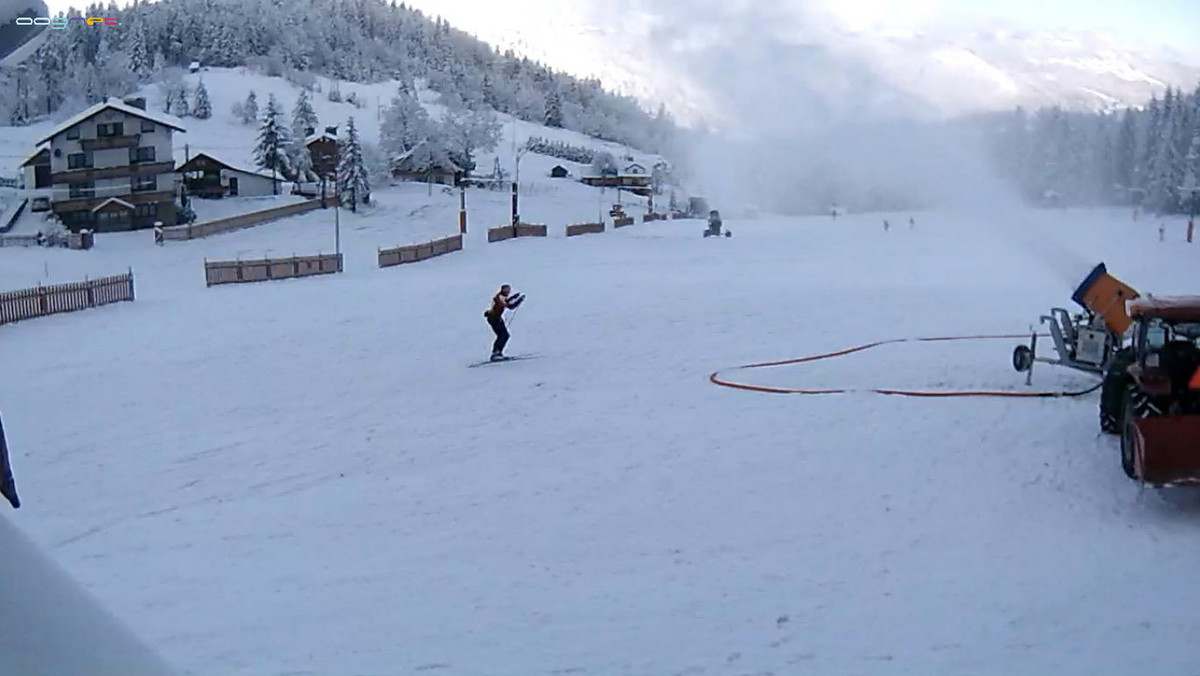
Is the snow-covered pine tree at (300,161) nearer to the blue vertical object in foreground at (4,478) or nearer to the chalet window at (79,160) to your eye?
the chalet window at (79,160)

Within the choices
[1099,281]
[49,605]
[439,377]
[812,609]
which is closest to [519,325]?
[439,377]

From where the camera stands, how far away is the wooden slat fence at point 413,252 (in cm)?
4903

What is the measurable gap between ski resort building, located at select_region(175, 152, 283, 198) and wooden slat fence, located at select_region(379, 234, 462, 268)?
38.7 metres

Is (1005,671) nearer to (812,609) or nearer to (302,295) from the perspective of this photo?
(812,609)

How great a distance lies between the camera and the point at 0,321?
97.5 ft

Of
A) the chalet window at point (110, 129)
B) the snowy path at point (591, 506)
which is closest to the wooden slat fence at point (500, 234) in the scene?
the chalet window at point (110, 129)

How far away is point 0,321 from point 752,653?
2930 centimetres

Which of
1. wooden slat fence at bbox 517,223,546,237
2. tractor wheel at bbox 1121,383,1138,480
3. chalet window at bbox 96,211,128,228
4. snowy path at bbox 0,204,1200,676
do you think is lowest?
snowy path at bbox 0,204,1200,676

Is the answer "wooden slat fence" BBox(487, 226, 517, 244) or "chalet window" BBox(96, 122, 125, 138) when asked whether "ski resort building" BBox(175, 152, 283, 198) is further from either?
"wooden slat fence" BBox(487, 226, 517, 244)

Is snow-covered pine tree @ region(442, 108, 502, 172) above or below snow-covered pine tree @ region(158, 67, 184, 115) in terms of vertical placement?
below

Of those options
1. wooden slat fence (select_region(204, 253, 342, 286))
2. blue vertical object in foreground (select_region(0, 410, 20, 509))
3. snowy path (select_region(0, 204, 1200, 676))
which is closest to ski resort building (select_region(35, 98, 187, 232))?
wooden slat fence (select_region(204, 253, 342, 286))

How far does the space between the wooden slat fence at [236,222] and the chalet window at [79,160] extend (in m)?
10.2

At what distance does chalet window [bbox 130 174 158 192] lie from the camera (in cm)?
7062

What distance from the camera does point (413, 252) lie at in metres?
50.8
